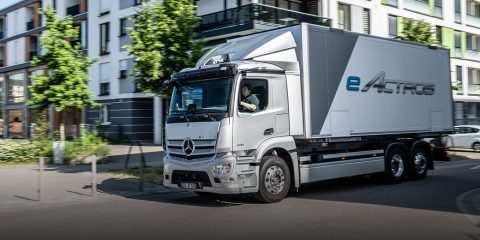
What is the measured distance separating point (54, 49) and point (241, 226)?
1354 centimetres

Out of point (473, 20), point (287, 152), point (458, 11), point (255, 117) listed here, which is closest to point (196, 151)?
point (255, 117)

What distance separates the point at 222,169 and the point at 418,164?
21.3ft

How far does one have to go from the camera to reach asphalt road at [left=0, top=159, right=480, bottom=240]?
6520 millimetres

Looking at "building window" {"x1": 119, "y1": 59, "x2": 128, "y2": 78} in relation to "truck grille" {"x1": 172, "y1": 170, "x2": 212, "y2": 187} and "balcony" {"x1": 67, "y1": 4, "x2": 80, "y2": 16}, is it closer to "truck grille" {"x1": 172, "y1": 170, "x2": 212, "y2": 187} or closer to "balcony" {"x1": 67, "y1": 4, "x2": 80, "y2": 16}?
"balcony" {"x1": 67, "y1": 4, "x2": 80, "y2": 16}

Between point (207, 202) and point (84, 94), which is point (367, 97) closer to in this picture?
point (207, 202)

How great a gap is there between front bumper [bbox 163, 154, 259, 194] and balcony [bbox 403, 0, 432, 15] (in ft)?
95.7

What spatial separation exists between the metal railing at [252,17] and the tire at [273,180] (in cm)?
1463

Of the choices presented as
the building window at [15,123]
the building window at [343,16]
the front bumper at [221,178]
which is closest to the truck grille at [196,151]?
the front bumper at [221,178]

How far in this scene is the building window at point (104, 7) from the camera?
1368 inches

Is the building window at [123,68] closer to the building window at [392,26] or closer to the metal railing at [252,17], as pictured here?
the metal railing at [252,17]

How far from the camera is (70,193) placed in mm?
10812

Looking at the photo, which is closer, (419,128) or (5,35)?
(419,128)

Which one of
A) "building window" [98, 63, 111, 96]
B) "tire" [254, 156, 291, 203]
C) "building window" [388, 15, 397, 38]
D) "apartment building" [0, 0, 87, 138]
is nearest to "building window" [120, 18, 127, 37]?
"building window" [98, 63, 111, 96]

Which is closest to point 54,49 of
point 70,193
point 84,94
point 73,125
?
point 84,94
